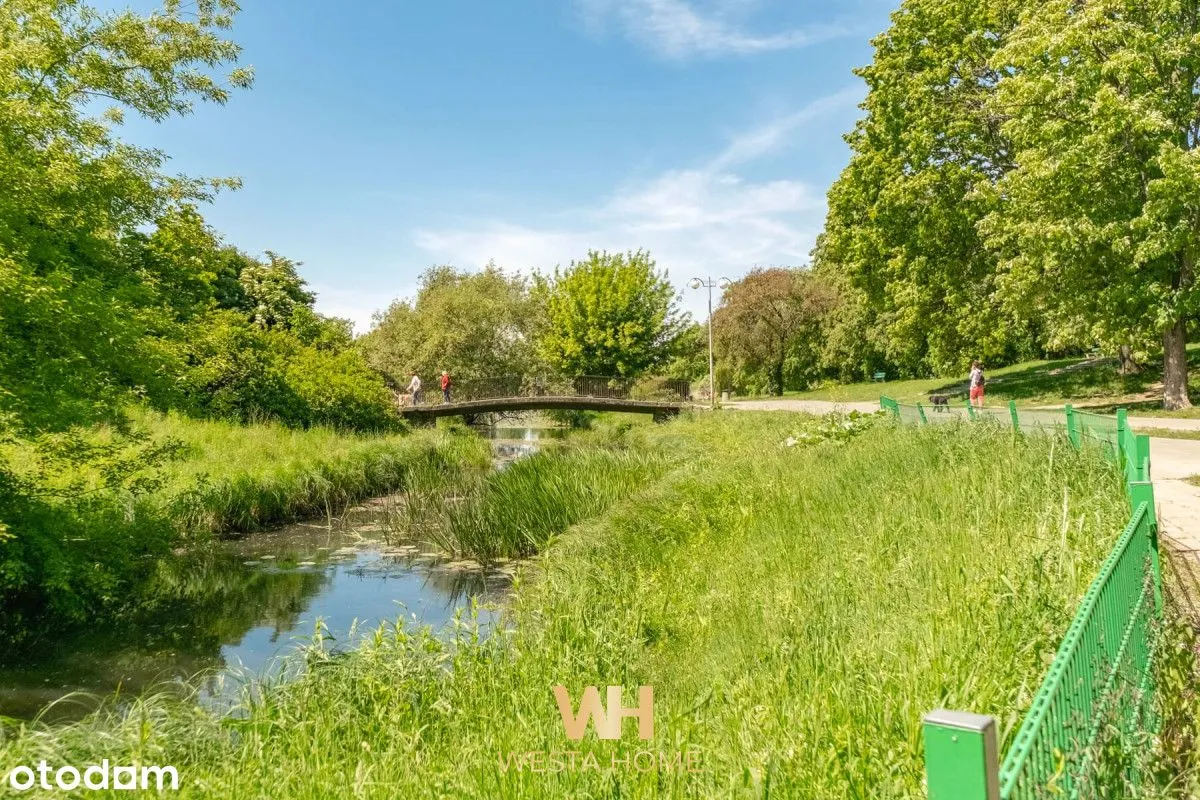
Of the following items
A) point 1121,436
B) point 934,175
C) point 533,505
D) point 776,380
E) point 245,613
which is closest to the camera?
point 1121,436

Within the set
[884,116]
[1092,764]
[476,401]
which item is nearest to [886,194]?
[884,116]

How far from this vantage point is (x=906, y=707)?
301 cm

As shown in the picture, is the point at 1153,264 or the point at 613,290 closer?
the point at 1153,264

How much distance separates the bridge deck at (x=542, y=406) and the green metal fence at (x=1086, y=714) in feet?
83.3

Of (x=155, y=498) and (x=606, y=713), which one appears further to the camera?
(x=155, y=498)

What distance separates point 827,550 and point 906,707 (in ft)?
9.86

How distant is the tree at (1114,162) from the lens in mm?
15531

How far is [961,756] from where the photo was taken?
137 cm

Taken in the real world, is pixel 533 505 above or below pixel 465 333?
below

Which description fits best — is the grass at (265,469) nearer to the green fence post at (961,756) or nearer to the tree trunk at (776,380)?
the green fence post at (961,756)

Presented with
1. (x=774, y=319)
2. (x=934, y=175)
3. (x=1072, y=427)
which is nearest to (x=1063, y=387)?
(x=934, y=175)

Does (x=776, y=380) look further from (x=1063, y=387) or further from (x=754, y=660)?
(x=754, y=660)

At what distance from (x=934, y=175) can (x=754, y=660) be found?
21.4 meters

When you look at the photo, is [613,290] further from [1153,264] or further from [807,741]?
[807,741]
